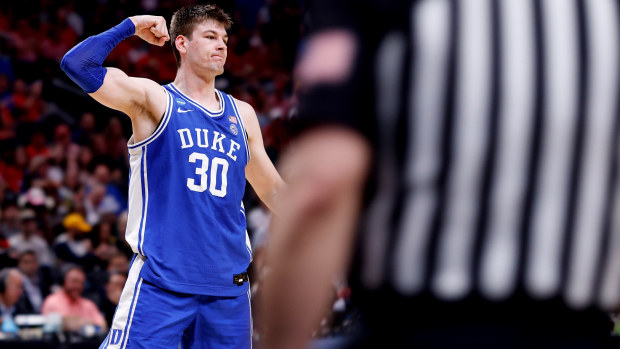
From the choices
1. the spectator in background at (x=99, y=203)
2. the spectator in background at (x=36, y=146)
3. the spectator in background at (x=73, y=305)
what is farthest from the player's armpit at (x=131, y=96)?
the spectator in background at (x=36, y=146)

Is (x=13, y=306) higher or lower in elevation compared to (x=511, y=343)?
lower

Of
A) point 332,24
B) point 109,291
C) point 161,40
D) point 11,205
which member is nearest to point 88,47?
point 161,40

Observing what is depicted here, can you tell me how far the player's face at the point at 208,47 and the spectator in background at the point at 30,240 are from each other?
551 cm

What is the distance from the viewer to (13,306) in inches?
323

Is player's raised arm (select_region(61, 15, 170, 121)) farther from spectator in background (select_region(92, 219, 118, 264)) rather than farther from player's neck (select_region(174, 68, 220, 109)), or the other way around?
spectator in background (select_region(92, 219, 118, 264))

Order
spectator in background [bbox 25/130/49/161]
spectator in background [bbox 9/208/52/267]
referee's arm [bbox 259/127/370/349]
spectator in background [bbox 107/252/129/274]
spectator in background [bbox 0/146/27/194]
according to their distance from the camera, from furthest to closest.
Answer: spectator in background [bbox 25/130/49/161]
spectator in background [bbox 0/146/27/194]
spectator in background [bbox 9/208/52/267]
spectator in background [bbox 107/252/129/274]
referee's arm [bbox 259/127/370/349]

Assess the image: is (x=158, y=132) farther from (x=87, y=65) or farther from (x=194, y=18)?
(x=194, y=18)

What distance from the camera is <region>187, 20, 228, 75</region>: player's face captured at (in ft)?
14.6

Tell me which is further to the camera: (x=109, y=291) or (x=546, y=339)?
(x=109, y=291)

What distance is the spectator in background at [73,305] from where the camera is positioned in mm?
8062

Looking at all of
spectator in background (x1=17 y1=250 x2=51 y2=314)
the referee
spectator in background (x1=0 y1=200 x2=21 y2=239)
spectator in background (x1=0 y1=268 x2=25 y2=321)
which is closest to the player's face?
the referee

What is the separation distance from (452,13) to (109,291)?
7.54 m

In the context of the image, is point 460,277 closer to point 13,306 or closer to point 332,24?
point 332,24

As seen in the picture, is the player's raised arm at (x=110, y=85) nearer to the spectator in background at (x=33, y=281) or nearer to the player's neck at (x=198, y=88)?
the player's neck at (x=198, y=88)
